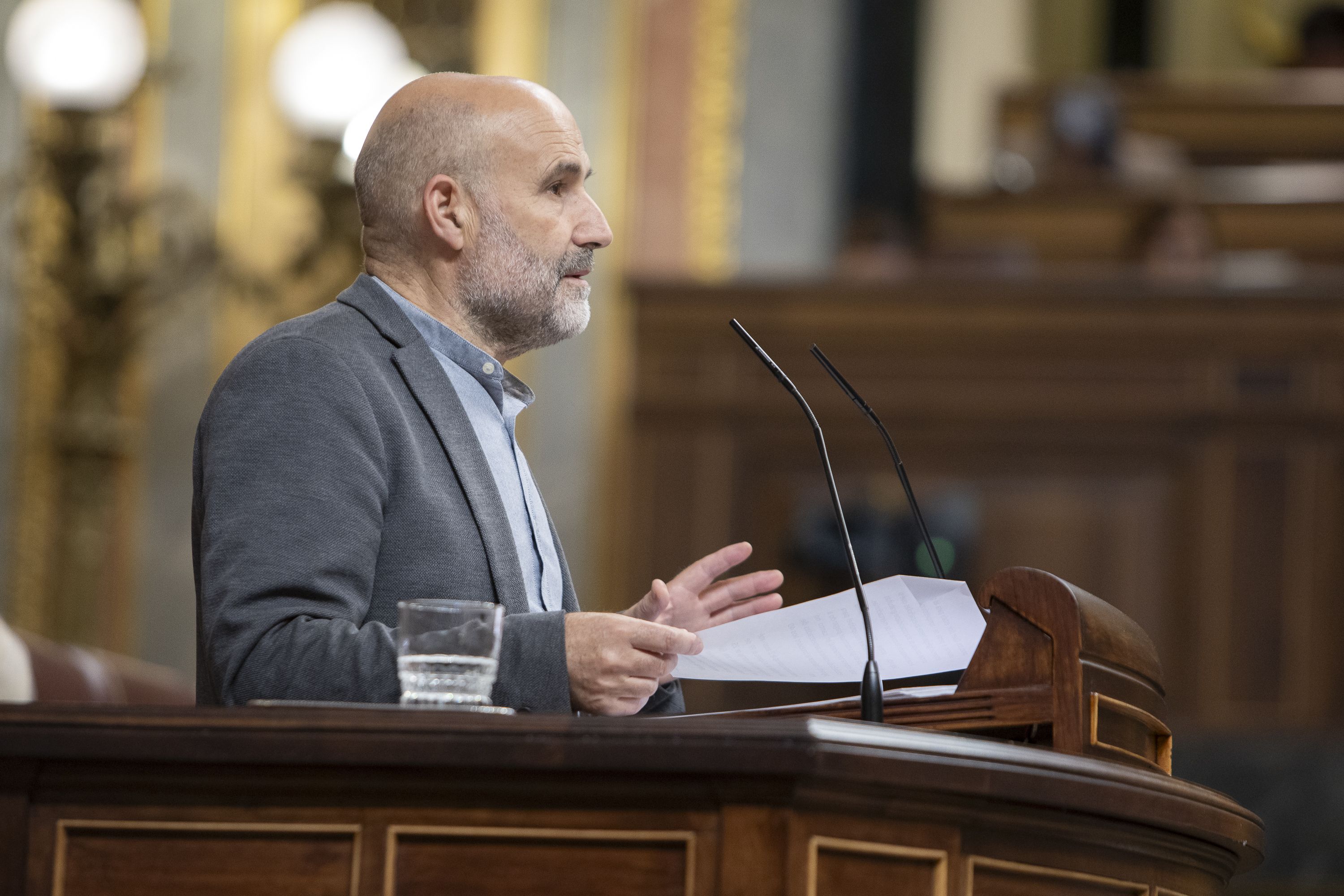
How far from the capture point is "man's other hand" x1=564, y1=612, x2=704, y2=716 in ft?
4.54

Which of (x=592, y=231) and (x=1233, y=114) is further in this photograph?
(x=1233, y=114)

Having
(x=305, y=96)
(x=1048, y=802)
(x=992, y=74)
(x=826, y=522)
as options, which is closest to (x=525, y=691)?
(x=1048, y=802)

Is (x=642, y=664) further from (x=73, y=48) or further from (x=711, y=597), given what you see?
(x=73, y=48)

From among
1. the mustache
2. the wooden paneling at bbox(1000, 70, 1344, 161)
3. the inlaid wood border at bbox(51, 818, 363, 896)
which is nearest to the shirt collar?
the mustache

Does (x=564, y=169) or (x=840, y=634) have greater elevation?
(x=564, y=169)

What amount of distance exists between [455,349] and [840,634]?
0.58 m

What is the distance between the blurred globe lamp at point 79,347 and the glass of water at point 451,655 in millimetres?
4852

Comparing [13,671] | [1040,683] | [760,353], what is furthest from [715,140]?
[1040,683]

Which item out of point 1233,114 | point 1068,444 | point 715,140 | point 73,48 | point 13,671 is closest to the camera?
point 13,671

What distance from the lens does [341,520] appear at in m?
1.54

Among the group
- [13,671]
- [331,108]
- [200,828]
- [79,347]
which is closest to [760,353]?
[200,828]

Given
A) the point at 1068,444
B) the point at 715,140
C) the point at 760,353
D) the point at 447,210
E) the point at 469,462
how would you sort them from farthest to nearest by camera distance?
the point at 715,140, the point at 1068,444, the point at 447,210, the point at 469,462, the point at 760,353

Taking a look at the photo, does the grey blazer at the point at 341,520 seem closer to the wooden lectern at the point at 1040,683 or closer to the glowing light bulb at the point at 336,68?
the wooden lectern at the point at 1040,683

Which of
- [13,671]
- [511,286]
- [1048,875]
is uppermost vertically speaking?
[511,286]
